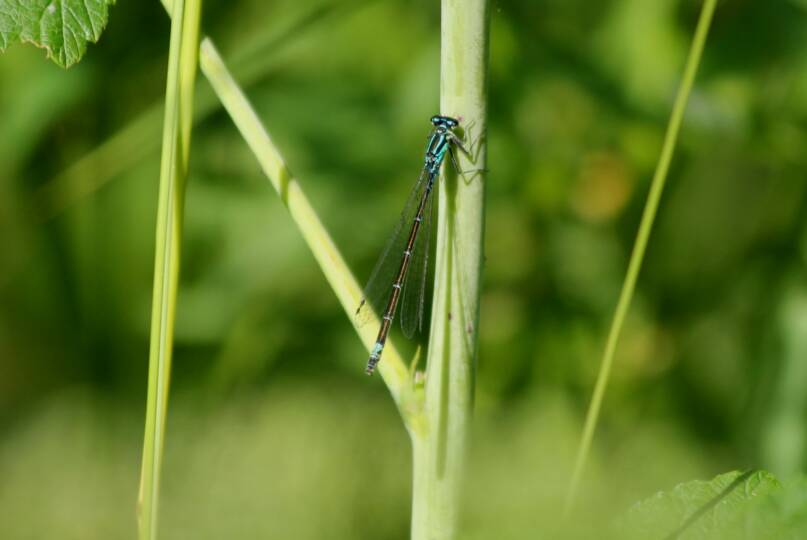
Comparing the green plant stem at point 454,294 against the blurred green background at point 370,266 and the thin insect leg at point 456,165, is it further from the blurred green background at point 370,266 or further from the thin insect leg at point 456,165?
the blurred green background at point 370,266

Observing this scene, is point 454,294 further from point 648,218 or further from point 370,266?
point 370,266

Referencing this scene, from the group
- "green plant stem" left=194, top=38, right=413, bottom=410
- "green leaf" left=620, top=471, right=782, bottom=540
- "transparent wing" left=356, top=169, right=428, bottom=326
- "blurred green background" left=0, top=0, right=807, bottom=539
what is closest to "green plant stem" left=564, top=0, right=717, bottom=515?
"green leaf" left=620, top=471, right=782, bottom=540

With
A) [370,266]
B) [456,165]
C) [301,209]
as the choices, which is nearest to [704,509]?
[456,165]

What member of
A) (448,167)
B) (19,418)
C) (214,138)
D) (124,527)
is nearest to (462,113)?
(448,167)

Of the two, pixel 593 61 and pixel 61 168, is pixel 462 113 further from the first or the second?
pixel 61 168

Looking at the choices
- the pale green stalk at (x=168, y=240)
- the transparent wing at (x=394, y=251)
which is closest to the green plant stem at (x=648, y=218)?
the pale green stalk at (x=168, y=240)
